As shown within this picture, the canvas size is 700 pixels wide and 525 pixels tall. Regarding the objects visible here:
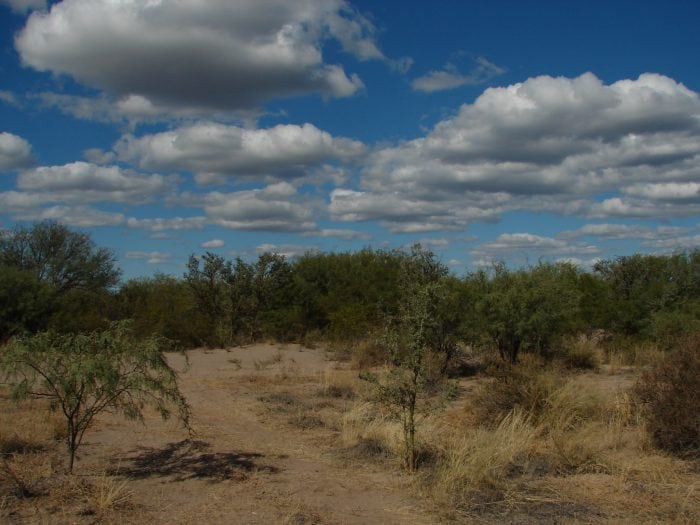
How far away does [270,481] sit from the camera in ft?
25.4

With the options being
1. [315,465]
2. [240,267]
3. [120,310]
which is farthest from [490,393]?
[120,310]

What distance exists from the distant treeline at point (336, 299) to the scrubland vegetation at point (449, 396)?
0.09 m

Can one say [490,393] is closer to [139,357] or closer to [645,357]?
[139,357]

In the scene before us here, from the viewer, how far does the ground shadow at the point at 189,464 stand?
25.7 ft

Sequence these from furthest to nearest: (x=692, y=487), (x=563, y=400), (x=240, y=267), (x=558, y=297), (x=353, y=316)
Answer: (x=240, y=267)
(x=353, y=316)
(x=558, y=297)
(x=563, y=400)
(x=692, y=487)

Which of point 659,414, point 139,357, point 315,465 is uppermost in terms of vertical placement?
point 139,357

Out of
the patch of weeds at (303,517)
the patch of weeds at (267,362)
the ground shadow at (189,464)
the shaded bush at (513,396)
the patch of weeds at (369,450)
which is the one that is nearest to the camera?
the patch of weeds at (303,517)

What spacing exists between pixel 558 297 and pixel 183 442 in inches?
436

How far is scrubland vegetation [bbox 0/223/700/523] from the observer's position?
7.16 metres

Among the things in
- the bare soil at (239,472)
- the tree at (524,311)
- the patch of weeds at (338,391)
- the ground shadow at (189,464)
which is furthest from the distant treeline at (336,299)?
the ground shadow at (189,464)

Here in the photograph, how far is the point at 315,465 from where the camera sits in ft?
28.6

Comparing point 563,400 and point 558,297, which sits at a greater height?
point 558,297

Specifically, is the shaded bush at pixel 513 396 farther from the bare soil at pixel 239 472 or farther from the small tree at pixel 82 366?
the small tree at pixel 82 366

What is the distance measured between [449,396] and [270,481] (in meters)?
2.47
